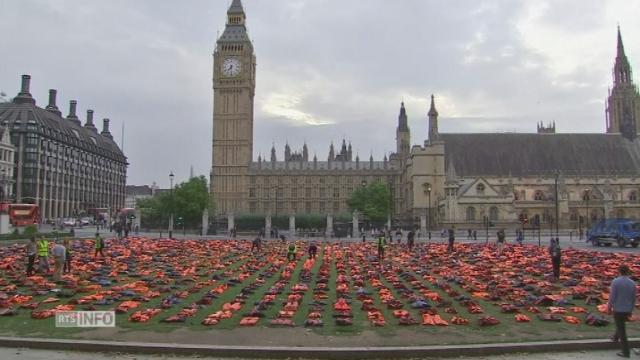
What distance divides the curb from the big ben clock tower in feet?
362

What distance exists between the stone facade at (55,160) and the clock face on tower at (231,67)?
1385 inches

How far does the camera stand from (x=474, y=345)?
10836 mm

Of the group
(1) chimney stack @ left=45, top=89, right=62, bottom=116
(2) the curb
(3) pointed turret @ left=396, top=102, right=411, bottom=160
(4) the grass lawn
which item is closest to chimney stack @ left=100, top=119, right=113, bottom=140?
(1) chimney stack @ left=45, top=89, right=62, bottom=116

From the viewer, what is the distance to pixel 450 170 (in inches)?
3088

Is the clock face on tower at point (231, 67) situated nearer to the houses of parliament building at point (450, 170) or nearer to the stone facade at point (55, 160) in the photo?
the houses of parliament building at point (450, 170)

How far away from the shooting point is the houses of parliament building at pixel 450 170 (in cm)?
8094

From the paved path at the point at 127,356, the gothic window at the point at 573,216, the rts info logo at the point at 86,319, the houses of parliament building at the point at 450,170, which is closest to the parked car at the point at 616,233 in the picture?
the houses of parliament building at the point at 450,170

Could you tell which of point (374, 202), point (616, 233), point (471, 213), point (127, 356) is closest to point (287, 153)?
point (374, 202)

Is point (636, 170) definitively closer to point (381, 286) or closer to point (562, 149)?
point (562, 149)

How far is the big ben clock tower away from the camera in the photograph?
398 feet

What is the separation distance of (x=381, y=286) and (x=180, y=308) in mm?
6753

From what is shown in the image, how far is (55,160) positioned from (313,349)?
110970 mm

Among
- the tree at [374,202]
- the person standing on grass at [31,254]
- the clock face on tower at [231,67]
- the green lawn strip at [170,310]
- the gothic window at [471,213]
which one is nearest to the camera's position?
the green lawn strip at [170,310]

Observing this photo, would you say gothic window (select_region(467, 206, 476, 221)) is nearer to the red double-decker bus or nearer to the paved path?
the red double-decker bus
